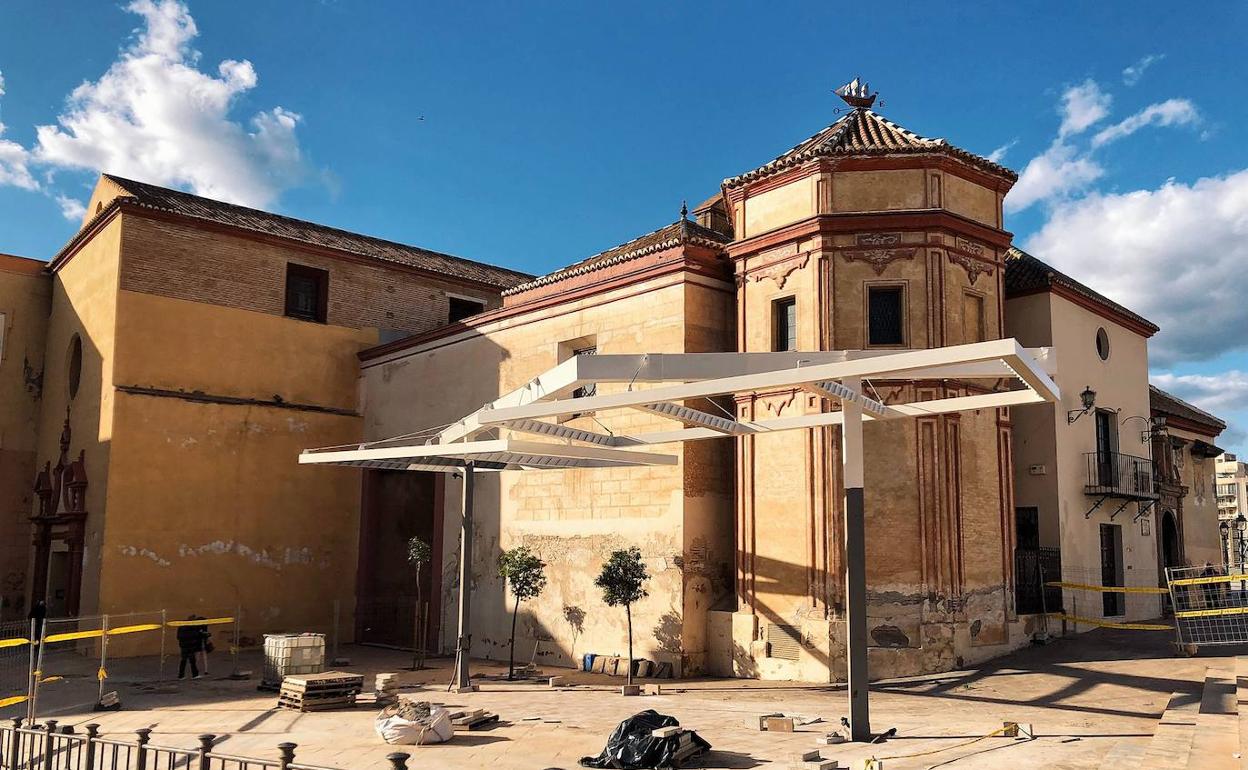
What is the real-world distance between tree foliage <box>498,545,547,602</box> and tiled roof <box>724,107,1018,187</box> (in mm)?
8290

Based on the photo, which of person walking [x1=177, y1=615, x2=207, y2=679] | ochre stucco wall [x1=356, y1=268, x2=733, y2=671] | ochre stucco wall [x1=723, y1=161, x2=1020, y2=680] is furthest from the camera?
person walking [x1=177, y1=615, x2=207, y2=679]

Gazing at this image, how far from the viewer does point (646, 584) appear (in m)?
18.5

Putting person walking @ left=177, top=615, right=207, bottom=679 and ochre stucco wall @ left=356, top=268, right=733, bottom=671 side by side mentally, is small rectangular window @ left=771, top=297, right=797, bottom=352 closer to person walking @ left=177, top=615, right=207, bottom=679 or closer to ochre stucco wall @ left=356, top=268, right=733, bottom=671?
ochre stucco wall @ left=356, top=268, right=733, bottom=671

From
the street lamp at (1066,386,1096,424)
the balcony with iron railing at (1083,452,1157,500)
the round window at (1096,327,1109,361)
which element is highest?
the round window at (1096,327,1109,361)

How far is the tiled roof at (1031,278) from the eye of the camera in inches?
829

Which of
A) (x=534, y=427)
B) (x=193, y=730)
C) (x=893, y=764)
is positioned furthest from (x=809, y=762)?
(x=193, y=730)

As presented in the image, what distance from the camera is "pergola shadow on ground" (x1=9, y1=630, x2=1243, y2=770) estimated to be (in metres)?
11.1

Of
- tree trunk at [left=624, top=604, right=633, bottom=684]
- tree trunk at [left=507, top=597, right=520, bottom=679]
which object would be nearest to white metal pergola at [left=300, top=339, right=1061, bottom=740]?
tree trunk at [left=624, top=604, right=633, bottom=684]

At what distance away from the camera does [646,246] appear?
69.6ft

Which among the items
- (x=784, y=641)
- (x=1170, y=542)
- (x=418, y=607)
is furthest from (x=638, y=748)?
(x=1170, y=542)

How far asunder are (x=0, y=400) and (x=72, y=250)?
4702 mm

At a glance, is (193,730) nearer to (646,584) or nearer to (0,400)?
(646,584)

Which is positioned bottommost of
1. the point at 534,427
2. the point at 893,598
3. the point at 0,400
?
the point at 893,598

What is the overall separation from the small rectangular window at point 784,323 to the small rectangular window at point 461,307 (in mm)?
14109
